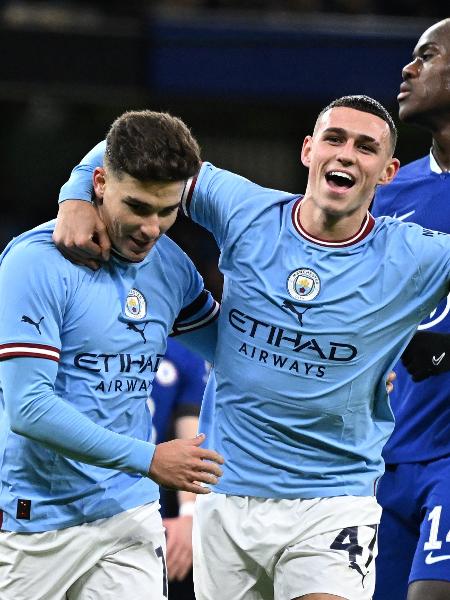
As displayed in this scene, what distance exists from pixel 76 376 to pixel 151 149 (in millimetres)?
696

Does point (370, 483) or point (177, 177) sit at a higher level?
point (177, 177)

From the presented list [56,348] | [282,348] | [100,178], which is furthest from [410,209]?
[56,348]

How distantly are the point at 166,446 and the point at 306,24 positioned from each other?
9604 millimetres

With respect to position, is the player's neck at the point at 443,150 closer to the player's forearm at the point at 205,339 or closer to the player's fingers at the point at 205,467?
the player's forearm at the point at 205,339

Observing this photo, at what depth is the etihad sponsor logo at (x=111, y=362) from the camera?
3656 mm

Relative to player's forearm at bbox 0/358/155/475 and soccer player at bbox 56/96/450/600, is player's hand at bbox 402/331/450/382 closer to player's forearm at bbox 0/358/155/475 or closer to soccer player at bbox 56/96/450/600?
soccer player at bbox 56/96/450/600

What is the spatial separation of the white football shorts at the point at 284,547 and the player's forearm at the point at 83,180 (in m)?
1.04

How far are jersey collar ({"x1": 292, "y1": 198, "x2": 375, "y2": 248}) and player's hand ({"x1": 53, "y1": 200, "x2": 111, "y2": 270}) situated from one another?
2.09ft

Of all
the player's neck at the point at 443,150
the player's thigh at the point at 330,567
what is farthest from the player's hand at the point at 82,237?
the player's neck at the point at 443,150

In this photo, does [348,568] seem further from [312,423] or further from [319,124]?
[319,124]

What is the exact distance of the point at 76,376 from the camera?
12.0 ft

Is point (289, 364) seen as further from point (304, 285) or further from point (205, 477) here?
point (205, 477)

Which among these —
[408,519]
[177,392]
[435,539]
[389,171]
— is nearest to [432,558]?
[435,539]

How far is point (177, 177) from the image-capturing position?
3.66 m
